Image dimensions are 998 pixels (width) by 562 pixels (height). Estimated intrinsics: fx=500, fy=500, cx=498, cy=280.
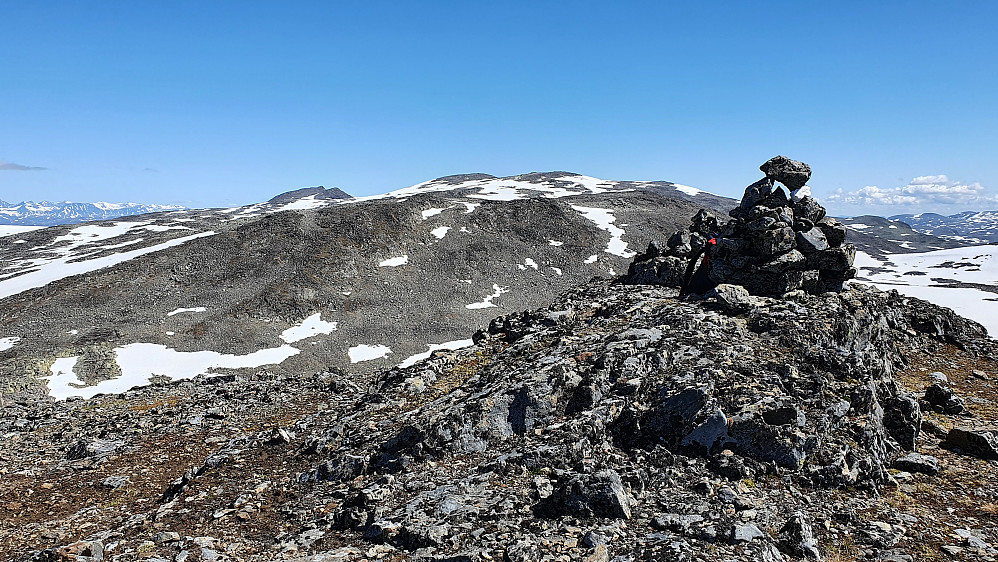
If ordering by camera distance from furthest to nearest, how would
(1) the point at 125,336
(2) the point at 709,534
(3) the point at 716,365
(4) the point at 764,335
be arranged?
(1) the point at 125,336
(4) the point at 764,335
(3) the point at 716,365
(2) the point at 709,534

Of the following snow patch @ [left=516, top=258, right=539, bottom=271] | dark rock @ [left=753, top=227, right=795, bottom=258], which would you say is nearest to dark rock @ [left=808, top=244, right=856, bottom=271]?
dark rock @ [left=753, top=227, right=795, bottom=258]

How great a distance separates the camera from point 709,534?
32.5 feet

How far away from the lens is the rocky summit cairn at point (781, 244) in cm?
2152

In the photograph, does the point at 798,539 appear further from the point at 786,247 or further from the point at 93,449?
the point at 93,449

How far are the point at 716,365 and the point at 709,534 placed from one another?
6447 millimetres

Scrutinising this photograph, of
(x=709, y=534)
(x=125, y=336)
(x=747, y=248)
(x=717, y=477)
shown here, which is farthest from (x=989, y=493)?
(x=125, y=336)

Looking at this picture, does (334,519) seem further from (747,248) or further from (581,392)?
(747,248)

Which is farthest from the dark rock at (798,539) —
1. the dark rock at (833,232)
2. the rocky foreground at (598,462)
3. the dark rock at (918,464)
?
the dark rock at (833,232)

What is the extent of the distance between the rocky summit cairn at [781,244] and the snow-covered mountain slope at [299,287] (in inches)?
1548

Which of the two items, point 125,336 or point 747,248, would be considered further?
point 125,336

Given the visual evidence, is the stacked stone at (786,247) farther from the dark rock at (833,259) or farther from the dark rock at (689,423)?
the dark rock at (689,423)

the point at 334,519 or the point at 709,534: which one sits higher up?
the point at 709,534

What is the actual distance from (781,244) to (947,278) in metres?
132

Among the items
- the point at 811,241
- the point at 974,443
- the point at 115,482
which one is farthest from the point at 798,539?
the point at 115,482
